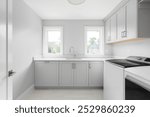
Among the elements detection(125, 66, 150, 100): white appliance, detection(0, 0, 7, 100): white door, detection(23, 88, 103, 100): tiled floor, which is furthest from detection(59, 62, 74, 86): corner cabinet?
detection(0, 0, 7, 100): white door

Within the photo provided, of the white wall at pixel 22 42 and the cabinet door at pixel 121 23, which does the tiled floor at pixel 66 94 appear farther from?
the cabinet door at pixel 121 23

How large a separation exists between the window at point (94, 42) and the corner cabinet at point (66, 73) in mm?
712

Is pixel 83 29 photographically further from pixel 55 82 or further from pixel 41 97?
pixel 41 97

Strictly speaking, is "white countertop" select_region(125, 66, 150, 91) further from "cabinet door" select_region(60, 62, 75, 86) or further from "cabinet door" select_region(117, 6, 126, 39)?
"cabinet door" select_region(60, 62, 75, 86)

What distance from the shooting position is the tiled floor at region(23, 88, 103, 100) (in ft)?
8.70

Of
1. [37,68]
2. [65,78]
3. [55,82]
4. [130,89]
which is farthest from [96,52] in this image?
[130,89]

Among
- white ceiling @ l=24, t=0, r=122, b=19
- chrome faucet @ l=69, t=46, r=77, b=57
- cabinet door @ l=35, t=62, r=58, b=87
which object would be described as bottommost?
cabinet door @ l=35, t=62, r=58, b=87

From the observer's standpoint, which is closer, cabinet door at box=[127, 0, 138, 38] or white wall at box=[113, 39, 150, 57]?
cabinet door at box=[127, 0, 138, 38]

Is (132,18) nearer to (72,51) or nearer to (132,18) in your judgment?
(132,18)

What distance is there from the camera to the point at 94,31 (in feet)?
12.7

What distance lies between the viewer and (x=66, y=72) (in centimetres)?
324

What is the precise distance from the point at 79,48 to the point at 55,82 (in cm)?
134

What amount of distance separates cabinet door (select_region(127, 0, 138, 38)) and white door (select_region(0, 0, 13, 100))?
1.82 metres

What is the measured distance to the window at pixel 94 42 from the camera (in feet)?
12.6
